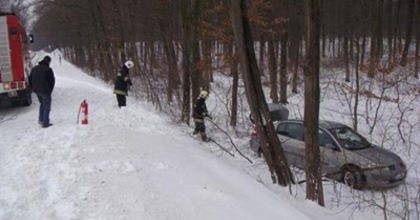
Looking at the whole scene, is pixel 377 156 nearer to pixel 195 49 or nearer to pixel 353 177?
pixel 353 177

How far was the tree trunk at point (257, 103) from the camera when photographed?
8.80 m

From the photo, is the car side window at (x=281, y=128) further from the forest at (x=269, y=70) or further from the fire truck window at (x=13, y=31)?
→ the fire truck window at (x=13, y=31)

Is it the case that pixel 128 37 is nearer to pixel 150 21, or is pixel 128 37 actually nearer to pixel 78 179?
pixel 150 21

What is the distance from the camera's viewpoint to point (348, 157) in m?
10.3

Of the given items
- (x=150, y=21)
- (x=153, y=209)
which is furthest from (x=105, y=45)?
(x=153, y=209)

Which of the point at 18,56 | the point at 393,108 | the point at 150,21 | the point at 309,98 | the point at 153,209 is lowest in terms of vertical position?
the point at 393,108

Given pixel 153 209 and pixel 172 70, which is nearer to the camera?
pixel 153 209

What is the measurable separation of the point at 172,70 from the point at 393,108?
469 inches

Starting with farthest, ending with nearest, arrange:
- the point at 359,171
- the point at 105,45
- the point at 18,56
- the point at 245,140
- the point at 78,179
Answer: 1. the point at 105,45
2. the point at 245,140
3. the point at 18,56
4. the point at 359,171
5. the point at 78,179

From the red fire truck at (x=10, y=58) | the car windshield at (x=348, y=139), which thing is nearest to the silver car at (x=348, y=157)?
the car windshield at (x=348, y=139)

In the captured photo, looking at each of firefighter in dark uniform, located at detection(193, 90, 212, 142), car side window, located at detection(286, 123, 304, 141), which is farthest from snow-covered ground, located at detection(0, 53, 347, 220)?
car side window, located at detection(286, 123, 304, 141)

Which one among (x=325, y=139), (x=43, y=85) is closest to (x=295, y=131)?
(x=325, y=139)

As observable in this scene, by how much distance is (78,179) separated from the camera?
20.4 ft

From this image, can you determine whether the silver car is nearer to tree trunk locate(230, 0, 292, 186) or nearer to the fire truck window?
tree trunk locate(230, 0, 292, 186)
